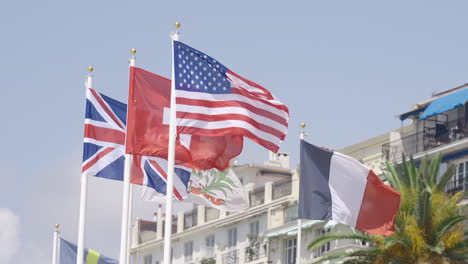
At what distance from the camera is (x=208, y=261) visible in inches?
4070

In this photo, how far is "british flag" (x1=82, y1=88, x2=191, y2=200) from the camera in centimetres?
4822

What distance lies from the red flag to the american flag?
78 cm

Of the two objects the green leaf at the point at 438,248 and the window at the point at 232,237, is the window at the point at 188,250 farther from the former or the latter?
the green leaf at the point at 438,248

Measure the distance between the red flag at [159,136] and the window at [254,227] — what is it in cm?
5278

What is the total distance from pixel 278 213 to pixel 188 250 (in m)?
13.6

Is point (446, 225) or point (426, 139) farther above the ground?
point (426, 139)

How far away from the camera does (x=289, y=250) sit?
94688mm

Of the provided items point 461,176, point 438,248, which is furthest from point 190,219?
point 438,248

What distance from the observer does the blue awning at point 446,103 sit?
77.6 metres

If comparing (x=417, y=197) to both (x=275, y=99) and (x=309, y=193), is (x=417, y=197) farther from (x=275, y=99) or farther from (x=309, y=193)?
(x=275, y=99)

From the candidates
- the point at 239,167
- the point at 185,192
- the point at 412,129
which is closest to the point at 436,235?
the point at 185,192

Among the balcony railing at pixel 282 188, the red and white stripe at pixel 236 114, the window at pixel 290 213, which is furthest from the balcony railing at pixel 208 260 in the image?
the red and white stripe at pixel 236 114

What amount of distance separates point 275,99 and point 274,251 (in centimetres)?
5155

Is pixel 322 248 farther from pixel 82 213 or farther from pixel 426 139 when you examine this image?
pixel 82 213
